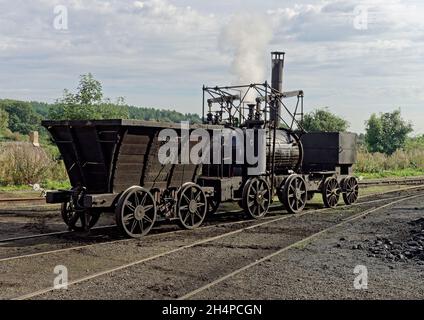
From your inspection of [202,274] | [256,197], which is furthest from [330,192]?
[202,274]

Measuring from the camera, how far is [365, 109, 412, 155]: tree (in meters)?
57.7

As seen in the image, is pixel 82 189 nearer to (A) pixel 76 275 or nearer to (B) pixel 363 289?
(A) pixel 76 275

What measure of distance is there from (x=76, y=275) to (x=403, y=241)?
6473 millimetres

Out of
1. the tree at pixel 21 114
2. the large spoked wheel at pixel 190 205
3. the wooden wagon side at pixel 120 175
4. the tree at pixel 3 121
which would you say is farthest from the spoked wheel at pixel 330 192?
the tree at pixel 21 114

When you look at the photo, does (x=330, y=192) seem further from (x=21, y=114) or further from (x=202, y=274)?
(x=21, y=114)

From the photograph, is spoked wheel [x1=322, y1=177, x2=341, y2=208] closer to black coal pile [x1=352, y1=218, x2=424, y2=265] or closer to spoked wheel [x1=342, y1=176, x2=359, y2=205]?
spoked wheel [x1=342, y1=176, x2=359, y2=205]

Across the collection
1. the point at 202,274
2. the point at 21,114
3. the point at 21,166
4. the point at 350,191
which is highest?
the point at 21,114

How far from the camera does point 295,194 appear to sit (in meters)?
14.6

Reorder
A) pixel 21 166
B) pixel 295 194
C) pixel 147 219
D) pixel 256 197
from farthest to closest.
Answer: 1. pixel 21 166
2. pixel 295 194
3. pixel 256 197
4. pixel 147 219

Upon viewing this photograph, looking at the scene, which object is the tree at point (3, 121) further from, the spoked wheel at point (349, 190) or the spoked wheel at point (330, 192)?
the spoked wheel at point (330, 192)

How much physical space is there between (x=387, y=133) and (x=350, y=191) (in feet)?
145

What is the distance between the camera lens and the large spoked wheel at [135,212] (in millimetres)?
9992
